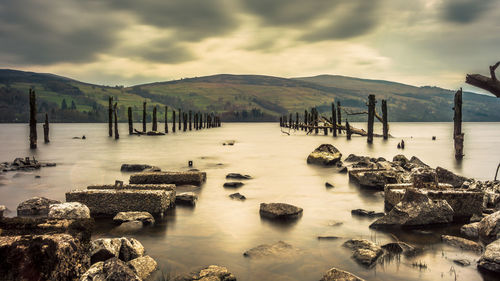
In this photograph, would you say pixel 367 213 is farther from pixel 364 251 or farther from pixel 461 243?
pixel 364 251

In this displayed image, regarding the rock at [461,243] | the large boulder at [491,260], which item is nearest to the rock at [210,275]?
the large boulder at [491,260]

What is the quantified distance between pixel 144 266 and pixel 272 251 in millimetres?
2433

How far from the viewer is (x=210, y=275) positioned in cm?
553

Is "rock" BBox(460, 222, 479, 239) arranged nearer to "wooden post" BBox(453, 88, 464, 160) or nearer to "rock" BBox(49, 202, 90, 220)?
"rock" BBox(49, 202, 90, 220)

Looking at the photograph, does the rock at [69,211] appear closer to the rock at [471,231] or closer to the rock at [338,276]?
the rock at [338,276]

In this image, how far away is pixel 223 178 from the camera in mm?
17719

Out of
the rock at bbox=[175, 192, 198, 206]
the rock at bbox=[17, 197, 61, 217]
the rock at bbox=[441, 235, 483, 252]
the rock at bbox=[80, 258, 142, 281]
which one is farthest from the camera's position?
the rock at bbox=[175, 192, 198, 206]

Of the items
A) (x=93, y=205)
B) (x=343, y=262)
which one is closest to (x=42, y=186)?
(x=93, y=205)

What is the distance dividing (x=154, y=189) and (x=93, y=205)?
5.81 feet

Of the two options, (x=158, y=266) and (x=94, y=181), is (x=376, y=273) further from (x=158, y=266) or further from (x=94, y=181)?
(x=94, y=181)

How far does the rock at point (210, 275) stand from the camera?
5404 mm

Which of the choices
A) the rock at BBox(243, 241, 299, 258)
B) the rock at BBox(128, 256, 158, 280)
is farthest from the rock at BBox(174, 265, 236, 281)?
the rock at BBox(243, 241, 299, 258)

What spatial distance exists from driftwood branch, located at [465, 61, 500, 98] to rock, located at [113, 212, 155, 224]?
7594mm

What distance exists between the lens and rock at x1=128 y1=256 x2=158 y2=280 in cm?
573
